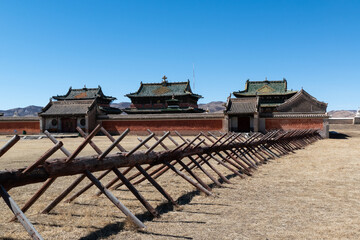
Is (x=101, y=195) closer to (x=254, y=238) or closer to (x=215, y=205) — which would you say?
(x=215, y=205)

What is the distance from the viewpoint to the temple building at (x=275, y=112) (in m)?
26.0

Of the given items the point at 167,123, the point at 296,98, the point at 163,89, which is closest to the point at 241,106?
the point at 167,123

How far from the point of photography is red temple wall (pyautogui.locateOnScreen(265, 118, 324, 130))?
84.0ft

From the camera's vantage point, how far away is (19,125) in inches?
1214

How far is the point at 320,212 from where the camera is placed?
4.84 metres

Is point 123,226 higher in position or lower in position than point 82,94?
lower

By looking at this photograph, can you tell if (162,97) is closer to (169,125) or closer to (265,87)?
(169,125)

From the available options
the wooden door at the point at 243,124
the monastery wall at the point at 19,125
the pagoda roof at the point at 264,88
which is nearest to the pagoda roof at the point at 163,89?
the pagoda roof at the point at 264,88

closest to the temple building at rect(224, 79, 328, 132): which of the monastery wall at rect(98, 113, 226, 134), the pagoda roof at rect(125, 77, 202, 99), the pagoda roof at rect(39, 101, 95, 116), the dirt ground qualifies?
the monastery wall at rect(98, 113, 226, 134)

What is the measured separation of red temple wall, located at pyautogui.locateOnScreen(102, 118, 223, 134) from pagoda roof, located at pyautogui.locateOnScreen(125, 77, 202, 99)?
27.6ft

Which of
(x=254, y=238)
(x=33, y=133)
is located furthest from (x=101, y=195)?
(x=33, y=133)

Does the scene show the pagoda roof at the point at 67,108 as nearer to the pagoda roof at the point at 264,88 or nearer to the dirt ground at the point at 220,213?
the pagoda roof at the point at 264,88

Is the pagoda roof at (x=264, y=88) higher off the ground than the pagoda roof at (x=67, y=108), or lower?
higher

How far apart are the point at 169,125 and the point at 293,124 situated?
35.7 feet
